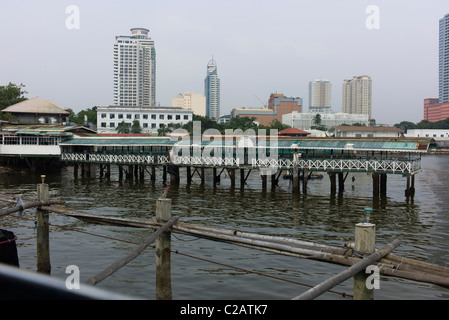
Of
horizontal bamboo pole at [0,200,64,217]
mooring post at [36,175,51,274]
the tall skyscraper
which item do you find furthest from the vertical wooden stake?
the tall skyscraper

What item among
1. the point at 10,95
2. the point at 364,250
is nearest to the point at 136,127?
the point at 10,95

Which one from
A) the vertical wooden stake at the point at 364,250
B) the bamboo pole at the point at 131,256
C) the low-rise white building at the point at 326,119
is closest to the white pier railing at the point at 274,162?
the bamboo pole at the point at 131,256

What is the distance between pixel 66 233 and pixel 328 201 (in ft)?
62.7

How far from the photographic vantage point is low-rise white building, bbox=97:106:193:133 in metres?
102

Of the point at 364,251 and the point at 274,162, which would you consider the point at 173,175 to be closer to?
the point at 274,162

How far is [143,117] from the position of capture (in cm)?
10375

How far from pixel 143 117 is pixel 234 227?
279 feet

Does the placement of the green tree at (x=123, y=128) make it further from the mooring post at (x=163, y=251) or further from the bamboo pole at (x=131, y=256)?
the bamboo pole at (x=131, y=256)

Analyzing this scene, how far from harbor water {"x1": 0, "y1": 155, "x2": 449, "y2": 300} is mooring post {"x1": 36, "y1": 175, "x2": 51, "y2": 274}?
0.50 meters

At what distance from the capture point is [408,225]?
23.6 metres

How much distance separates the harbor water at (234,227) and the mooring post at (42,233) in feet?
1.65

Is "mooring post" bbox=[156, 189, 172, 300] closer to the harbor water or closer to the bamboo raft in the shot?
the bamboo raft

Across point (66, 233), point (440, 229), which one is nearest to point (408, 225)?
point (440, 229)
